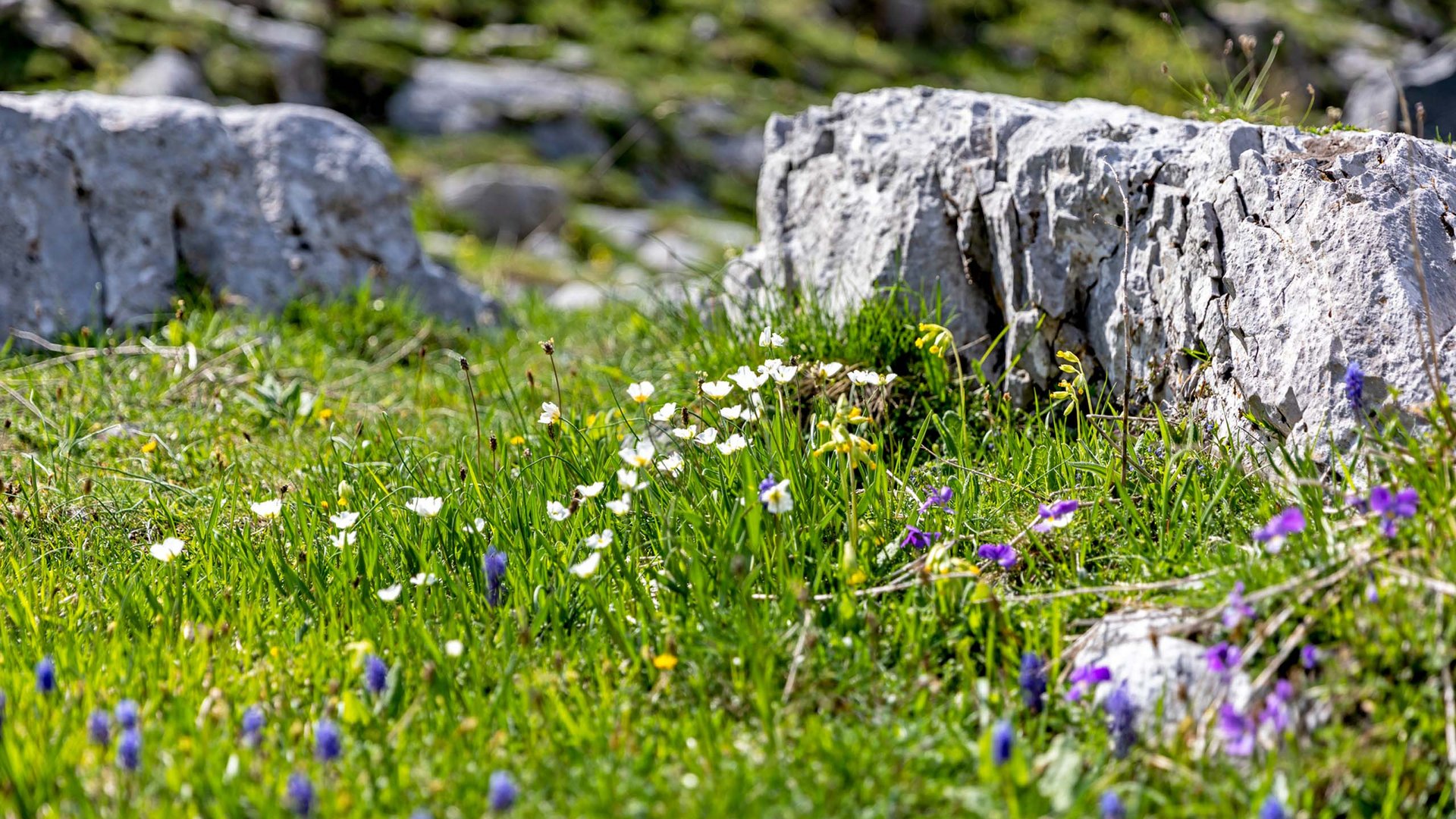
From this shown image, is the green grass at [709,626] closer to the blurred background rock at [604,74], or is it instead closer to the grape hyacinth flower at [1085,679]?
the grape hyacinth flower at [1085,679]

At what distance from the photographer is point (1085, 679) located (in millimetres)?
2162

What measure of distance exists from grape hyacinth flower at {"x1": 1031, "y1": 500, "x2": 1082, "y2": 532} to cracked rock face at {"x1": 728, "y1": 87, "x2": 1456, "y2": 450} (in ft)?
2.18

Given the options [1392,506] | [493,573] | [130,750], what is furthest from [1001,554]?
[130,750]

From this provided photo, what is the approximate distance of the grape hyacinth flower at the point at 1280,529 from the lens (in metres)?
2.13

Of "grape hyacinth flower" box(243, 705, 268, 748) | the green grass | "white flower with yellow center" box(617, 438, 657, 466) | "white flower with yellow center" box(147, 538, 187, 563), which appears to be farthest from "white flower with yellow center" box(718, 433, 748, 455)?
"white flower with yellow center" box(147, 538, 187, 563)

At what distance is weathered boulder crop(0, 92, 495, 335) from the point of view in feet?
17.1

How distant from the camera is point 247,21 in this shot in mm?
15422

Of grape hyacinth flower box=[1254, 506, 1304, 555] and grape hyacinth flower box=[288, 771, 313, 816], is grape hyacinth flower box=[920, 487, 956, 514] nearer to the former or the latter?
grape hyacinth flower box=[1254, 506, 1304, 555]

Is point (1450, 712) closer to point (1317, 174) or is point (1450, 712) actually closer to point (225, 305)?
point (1317, 174)

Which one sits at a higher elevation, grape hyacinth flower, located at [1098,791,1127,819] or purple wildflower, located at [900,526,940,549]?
grape hyacinth flower, located at [1098,791,1127,819]

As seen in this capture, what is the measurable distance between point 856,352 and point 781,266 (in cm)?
94

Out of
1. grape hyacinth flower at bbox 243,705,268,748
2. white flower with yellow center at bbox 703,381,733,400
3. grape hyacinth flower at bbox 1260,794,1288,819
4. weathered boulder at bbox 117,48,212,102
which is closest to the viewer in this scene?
grape hyacinth flower at bbox 1260,794,1288,819

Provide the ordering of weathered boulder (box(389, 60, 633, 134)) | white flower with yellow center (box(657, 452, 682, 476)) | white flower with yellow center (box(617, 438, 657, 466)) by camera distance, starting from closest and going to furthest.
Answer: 1. white flower with yellow center (box(617, 438, 657, 466))
2. white flower with yellow center (box(657, 452, 682, 476))
3. weathered boulder (box(389, 60, 633, 134))

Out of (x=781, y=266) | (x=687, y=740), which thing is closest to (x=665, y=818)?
(x=687, y=740)
